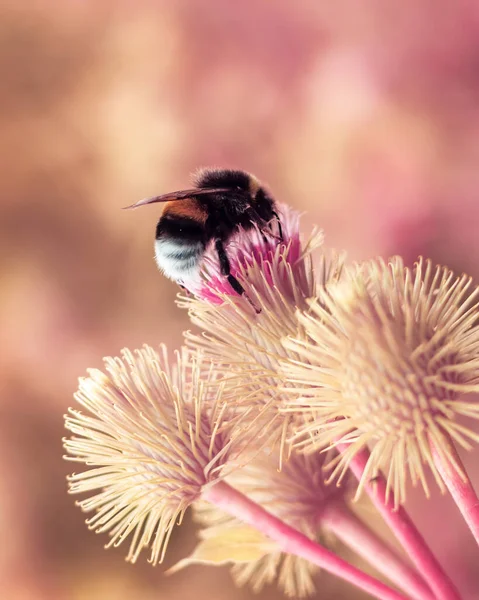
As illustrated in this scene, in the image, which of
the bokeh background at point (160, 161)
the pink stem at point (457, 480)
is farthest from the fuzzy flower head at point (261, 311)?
the bokeh background at point (160, 161)

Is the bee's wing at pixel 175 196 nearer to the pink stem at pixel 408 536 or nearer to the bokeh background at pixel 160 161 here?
the pink stem at pixel 408 536

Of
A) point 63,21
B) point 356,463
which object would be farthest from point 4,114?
point 356,463

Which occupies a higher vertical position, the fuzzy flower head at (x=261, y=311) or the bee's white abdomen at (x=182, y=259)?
the bee's white abdomen at (x=182, y=259)

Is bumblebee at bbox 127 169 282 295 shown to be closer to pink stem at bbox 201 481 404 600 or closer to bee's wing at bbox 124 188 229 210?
bee's wing at bbox 124 188 229 210

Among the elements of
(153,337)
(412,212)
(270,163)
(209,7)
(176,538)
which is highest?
(209,7)

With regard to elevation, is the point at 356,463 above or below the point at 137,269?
below

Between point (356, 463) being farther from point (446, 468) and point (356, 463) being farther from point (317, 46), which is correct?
point (317, 46)
